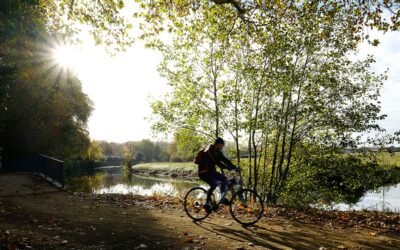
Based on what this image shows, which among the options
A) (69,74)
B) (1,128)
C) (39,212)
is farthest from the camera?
(69,74)

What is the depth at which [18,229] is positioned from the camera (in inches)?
329

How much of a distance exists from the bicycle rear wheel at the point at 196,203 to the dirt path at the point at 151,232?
0.25 meters

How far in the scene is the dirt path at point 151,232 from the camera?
7.36 m

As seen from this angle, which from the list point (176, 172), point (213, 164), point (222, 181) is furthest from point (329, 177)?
point (176, 172)

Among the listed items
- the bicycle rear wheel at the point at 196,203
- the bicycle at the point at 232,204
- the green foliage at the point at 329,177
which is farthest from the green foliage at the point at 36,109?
the green foliage at the point at 329,177

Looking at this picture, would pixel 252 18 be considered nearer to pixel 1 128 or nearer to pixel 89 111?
pixel 1 128

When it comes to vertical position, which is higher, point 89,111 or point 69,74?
point 69,74

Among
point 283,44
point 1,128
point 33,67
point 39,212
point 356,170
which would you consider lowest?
point 39,212

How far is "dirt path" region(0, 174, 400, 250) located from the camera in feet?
24.1

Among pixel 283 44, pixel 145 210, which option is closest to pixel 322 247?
pixel 145 210

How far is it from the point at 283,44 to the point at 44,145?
26587 mm

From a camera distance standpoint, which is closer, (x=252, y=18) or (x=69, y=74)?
(x=252, y=18)

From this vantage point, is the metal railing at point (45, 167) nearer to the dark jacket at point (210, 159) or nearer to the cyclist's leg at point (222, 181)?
the dark jacket at point (210, 159)

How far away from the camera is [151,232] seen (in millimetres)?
8367
